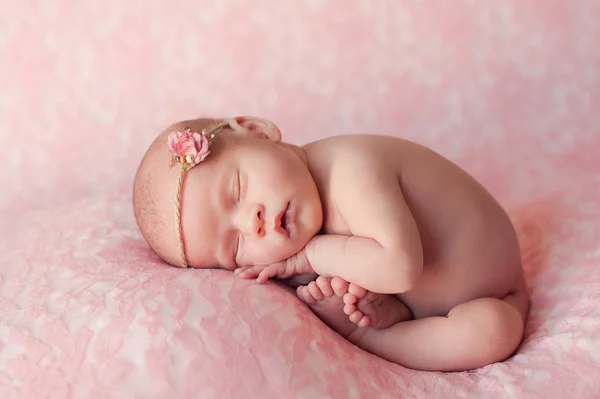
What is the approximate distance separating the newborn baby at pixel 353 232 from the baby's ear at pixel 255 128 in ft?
0.22

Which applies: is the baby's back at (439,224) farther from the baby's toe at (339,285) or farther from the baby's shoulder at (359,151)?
the baby's toe at (339,285)

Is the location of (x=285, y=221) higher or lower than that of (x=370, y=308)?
higher

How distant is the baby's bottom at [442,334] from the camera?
133 cm

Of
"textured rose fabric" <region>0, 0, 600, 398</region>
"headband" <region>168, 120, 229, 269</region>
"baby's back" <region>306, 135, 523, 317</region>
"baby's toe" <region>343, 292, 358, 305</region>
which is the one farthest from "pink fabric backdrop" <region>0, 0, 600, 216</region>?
"baby's toe" <region>343, 292, 358, 305</region>

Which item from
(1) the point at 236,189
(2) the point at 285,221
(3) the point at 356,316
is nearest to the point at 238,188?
(1) the point at 236,189

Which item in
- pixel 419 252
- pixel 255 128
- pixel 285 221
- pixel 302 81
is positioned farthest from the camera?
pixel 302 81

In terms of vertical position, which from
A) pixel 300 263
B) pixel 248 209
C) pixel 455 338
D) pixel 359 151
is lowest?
pixel 455 338

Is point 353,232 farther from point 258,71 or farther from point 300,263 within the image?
point 258,71

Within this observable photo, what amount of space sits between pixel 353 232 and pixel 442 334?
0.88 ft

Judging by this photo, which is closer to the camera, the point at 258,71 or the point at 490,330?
the point at 490,330

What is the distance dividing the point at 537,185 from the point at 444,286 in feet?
2.62

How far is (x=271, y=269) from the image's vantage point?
1.39 m

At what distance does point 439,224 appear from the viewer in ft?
4.61

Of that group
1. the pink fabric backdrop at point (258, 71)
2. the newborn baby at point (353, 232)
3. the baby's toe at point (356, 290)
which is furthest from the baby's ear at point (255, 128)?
the pink fabric backdrop at point (258, 71)
